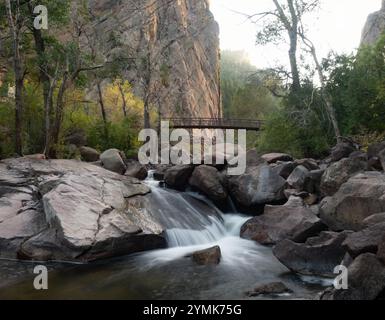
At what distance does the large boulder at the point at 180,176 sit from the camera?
52.9 ft

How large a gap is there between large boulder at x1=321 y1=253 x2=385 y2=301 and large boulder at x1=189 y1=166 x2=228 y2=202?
28.4 feet

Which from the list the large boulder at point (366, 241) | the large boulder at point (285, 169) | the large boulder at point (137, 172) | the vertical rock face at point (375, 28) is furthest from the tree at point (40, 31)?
the large boulder at point (366, 241)

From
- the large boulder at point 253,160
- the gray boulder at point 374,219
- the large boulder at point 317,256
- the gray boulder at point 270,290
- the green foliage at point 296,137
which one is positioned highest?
the green foliage at point 296,137

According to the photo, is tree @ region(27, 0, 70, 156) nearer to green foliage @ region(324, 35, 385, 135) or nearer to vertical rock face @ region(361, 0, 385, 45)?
green foliage @ region(324, 35, 385, 135)

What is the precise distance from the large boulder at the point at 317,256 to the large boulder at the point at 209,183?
636 centimetres

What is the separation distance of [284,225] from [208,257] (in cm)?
246

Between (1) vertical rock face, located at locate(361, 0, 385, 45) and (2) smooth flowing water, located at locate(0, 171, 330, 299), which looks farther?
(1) vertical rock face, located at locate(361, 0, 385, 45)

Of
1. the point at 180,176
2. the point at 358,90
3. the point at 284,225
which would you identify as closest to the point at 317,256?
the point at 284,225

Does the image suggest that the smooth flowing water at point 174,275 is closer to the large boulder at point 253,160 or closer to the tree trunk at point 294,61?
the large boulder at point 253,160

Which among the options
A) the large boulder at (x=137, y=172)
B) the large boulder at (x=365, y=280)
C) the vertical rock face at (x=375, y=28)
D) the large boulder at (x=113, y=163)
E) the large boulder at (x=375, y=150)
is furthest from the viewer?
the vertical rock face at (x=375, y=28)

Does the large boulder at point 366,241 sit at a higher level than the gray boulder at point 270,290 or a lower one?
Result: higher

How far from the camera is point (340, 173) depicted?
490 inches

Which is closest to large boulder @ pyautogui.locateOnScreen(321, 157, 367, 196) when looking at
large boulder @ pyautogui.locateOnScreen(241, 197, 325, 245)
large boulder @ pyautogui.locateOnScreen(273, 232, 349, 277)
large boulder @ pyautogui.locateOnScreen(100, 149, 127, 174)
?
large boulder @ pyautogui.locateOnScreen(241, 197, 325, 245)

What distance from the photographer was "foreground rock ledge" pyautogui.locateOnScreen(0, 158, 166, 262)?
9703mm
